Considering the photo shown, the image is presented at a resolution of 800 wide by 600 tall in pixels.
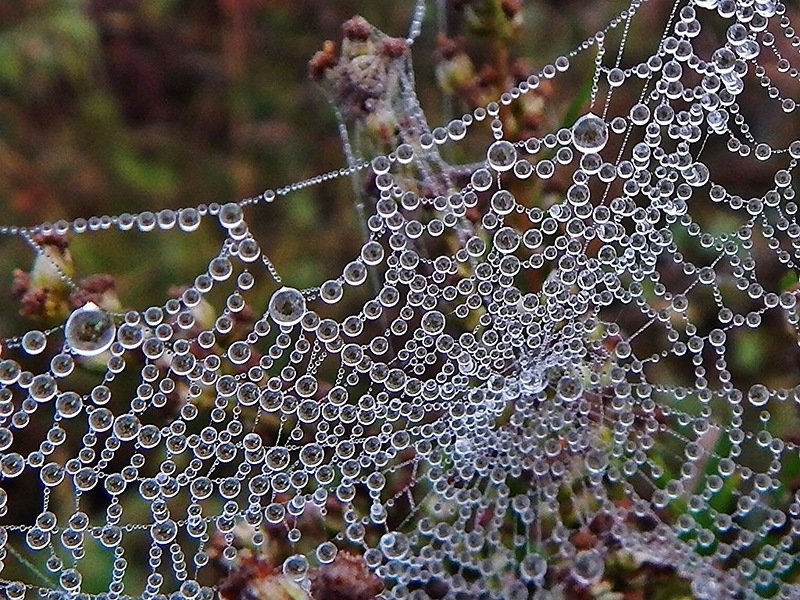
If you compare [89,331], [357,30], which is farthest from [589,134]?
[89,331]

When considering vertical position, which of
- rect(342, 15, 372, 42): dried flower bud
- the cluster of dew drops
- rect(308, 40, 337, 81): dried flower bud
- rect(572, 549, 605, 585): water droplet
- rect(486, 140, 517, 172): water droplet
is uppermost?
rect(342, 15, 372, 42): dried flower bud

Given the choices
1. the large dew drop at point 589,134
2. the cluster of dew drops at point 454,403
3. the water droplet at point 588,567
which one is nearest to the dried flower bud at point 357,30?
the cluster of dew drops at point 454,403

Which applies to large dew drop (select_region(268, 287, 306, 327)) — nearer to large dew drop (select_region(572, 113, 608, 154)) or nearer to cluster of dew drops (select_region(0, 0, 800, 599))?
cluster of dew drops (select_region(0, 0, 800, 599))

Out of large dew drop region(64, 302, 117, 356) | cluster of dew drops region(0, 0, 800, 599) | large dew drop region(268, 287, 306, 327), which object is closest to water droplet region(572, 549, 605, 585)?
cluster of dew drops region(0, 0, 800, 599)

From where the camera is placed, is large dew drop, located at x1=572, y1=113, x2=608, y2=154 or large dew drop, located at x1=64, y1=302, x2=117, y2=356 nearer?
large dew drop, located at x1=64, y1=302, x2=117, y2=356

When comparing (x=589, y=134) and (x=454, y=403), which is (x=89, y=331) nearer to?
(x=454, y=403)

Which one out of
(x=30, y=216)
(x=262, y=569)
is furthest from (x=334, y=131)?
(x=262, y=569)

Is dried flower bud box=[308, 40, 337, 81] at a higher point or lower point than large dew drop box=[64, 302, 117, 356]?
higher

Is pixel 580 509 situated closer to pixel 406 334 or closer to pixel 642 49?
pixel 406 334
